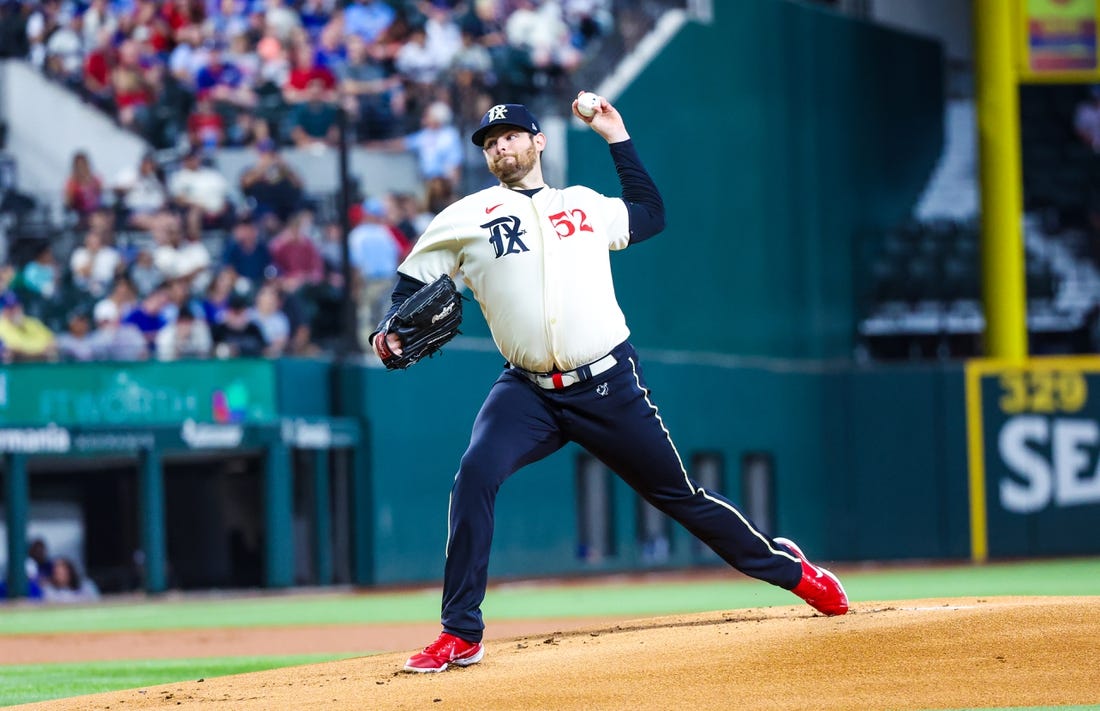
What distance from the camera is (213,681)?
6.91 m

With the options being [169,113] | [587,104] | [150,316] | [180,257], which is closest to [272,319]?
[180,257]

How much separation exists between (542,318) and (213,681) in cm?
198

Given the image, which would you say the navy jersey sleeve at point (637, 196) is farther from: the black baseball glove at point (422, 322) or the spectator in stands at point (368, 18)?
the spectator in stands at point (368, 18)

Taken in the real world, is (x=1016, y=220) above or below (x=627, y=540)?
above

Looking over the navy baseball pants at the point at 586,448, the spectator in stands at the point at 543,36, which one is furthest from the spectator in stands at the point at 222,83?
the navy baseball pants at the point at 586,448

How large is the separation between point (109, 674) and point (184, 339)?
7.83m

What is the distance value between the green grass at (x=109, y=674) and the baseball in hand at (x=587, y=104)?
3046 millimetres

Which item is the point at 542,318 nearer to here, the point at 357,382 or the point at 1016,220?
the point at 357,382

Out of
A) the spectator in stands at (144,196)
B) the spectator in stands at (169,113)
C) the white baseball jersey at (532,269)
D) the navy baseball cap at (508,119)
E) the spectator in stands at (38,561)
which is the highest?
the spectator in stands at (169,113)

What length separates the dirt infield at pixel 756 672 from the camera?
18.9 feet

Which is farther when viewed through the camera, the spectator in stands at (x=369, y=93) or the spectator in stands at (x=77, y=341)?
the spectator in stands at (x=369, y=93)

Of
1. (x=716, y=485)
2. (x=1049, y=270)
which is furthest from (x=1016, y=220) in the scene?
(x=716, y=485)

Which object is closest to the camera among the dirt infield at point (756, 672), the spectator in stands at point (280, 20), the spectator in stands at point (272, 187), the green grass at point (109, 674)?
the dirt infield at point (756, 672)

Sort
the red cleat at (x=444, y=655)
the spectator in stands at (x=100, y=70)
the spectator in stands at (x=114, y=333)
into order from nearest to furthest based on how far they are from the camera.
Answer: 1. the red cleat at (x=444, y=655)
2. the spectator in stands at (x=114, y=333)
3. the spectator in stands at (x=100, y=70)
